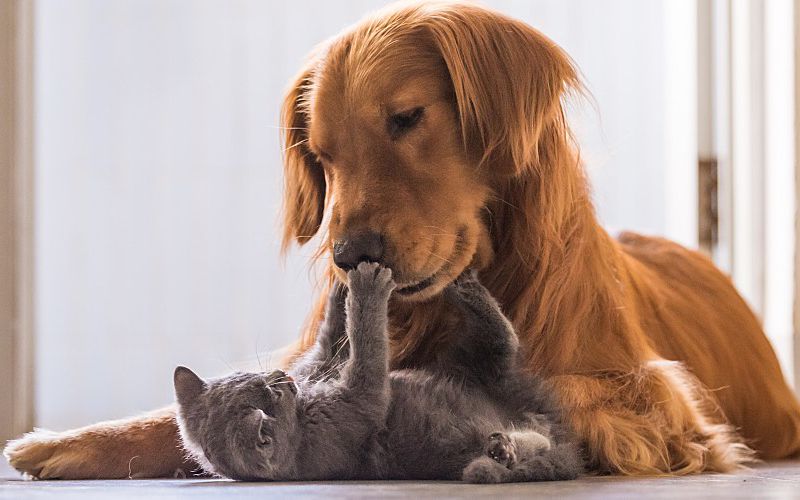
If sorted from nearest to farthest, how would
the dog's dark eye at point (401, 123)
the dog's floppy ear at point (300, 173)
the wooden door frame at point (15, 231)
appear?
the dog's dark eye at point (401, 123) → the dog's floppy ear at point (300, 173) → the wooden door frame at point (15, 231)

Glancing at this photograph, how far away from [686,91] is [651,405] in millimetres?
1797

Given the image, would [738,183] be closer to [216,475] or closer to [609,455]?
[609,455]

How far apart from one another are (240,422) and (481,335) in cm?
39

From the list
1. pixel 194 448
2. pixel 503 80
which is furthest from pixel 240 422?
pixel 503 80

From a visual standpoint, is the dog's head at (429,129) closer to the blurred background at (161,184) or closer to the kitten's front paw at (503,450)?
the kitten's front paw at (503,450)

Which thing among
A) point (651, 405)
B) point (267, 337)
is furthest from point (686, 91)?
point (651, 405)

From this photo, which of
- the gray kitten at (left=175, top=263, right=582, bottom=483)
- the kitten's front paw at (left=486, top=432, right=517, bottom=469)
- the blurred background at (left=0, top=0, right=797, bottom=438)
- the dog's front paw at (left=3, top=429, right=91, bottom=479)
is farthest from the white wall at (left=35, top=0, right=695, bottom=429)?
the kitten's front paw at (left=486, top=432, right=517, bottom=469)

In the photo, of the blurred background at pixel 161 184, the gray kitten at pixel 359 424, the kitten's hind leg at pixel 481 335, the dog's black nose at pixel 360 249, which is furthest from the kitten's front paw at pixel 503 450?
the blurred background at pixel 161 184

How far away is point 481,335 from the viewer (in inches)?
61.1

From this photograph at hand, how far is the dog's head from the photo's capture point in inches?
58.5

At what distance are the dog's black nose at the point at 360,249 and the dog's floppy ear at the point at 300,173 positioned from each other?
42cm

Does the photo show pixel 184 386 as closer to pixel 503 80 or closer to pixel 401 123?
pixel 401 123

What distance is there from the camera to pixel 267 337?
2.94 meters

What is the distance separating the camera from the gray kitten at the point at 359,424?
1405mm
